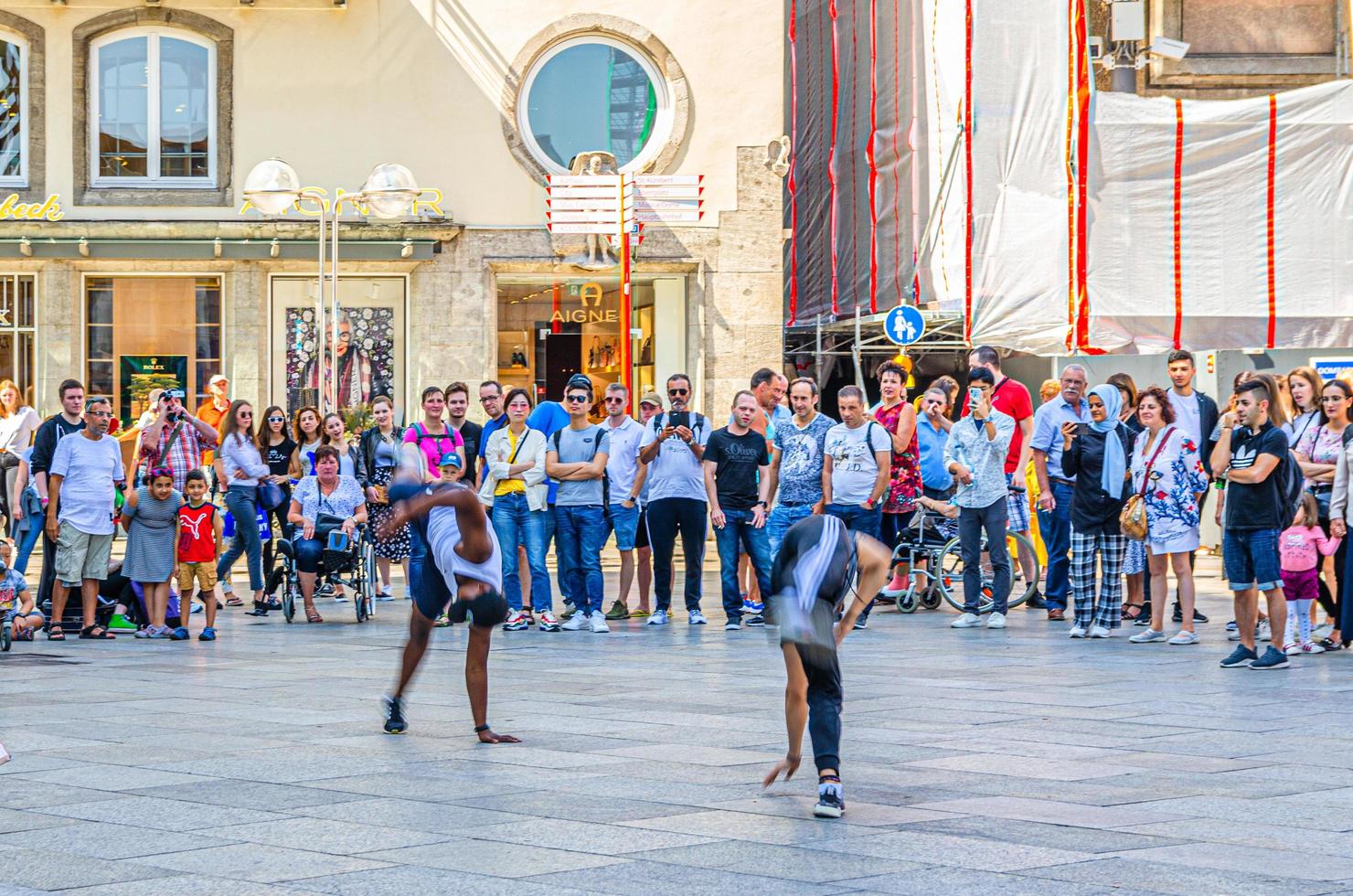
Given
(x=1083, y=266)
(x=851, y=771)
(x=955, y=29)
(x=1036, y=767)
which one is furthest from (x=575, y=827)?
(x=955, y=29)

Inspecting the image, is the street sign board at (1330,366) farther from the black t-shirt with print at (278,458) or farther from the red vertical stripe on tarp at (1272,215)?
the black t-shirt with print at (278,458)

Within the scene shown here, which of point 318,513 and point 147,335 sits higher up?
point 147,335

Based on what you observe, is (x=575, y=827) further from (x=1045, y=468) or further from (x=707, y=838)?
(x=1045, y=468)

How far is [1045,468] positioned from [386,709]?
24.5 ft

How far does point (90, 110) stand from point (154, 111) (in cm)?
84

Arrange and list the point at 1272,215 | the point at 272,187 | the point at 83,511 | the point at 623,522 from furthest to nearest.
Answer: the point at 1272,215, the point at 272,187, the point at 623,522, the point at 83,511

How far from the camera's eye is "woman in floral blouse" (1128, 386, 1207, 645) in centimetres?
1302

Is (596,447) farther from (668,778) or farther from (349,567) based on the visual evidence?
(668,778)

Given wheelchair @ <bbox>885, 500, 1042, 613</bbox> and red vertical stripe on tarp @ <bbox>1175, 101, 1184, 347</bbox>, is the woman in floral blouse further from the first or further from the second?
red vertical stripe on tarp @ <bbox>1175, 101, 1184, 347</bbox>

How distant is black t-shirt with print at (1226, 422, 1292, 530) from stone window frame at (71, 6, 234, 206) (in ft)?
54.8

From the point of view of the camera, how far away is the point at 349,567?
50.8ft

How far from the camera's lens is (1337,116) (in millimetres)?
23266

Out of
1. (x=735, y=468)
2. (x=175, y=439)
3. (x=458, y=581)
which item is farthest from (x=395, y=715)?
(x=175, y=439)

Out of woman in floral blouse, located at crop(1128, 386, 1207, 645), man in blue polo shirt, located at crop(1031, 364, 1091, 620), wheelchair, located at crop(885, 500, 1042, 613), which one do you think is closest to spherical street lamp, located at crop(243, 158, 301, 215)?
wheelchair, located at crop(885, 500, 1042, 613)
